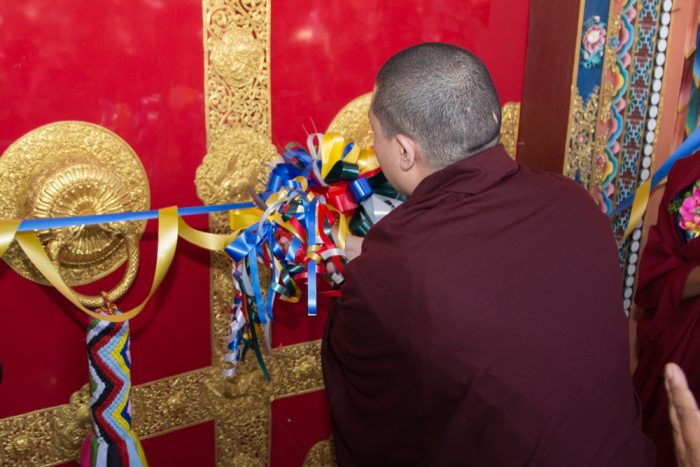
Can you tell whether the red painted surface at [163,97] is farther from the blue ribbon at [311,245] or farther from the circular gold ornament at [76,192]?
the blue ribbon at [311,245]

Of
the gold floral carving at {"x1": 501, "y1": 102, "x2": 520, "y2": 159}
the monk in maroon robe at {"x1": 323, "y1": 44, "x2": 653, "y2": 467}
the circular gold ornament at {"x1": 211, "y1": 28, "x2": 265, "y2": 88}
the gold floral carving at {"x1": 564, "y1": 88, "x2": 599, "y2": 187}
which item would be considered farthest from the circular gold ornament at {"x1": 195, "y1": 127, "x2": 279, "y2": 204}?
the gold floral carving at {"x1": 564, "y1": 88, "x2": 599, "y2": 187}

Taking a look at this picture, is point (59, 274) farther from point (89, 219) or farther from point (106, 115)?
point (106, 115)

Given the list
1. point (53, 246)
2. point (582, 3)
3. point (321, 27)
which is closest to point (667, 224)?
point (582, 3)

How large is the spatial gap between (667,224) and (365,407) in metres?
1.21

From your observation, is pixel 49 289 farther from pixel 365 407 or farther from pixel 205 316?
pixel 365 407

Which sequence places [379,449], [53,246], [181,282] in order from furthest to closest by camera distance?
[181,282] → [53,246] → [379,449]

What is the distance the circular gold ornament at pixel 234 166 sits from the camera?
1835mm

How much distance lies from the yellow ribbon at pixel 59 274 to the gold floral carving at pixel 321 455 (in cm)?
98

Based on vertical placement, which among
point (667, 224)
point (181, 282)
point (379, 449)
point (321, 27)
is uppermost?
point (321, 27)

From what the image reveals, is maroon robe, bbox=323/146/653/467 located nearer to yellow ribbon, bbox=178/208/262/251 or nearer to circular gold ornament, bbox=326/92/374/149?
yellow ribbon, bbox=178/208/262/251

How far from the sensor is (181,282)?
1918 millimetres

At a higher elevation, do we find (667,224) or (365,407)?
(667,224)

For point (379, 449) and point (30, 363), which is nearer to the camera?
point (379, 449)

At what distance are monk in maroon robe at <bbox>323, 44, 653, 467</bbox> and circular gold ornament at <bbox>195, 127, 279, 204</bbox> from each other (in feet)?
1.72
